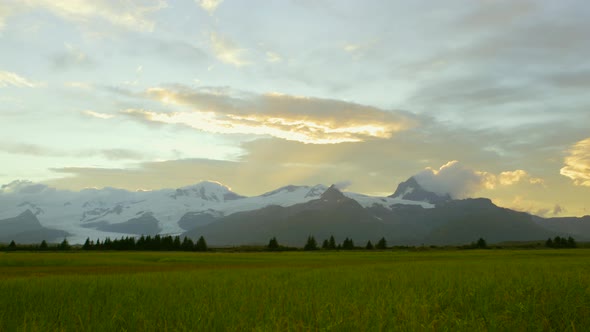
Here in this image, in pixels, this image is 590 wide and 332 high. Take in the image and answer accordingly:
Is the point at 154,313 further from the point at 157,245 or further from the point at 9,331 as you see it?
the point at 157,245

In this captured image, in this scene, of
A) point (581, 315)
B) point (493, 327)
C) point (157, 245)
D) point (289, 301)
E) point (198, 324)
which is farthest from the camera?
point (157, 245)

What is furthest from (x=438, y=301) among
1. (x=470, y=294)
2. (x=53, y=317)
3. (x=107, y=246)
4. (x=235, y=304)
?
(x=107, y=246)

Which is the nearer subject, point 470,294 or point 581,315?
point 581,315

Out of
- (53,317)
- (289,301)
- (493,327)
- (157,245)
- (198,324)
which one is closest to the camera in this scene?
(493,327)

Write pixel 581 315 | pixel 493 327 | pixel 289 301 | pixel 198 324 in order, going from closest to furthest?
pixel 493 327
pixel 198 324
pixel 581 315
pixel 289 301

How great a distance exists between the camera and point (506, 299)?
9.99 meters

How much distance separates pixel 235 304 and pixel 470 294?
18.9 feet

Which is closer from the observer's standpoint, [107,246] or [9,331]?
[9,331]

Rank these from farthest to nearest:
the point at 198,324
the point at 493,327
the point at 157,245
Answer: the point at 157,245, the point at 198,324, the point at 493,327

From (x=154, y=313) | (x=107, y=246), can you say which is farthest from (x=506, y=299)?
(x=107, y=246)

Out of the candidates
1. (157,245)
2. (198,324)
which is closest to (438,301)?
(198,324)

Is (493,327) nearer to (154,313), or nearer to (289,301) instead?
(289,301)

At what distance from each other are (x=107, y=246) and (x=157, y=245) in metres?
23.9

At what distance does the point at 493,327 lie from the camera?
6.16 m
